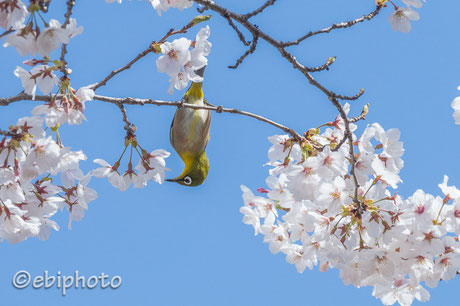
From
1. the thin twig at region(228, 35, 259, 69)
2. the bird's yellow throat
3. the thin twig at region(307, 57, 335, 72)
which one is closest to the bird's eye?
the bird's yellow throat

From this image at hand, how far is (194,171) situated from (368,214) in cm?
499

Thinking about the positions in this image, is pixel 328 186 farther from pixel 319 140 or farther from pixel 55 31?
pixel 55 31

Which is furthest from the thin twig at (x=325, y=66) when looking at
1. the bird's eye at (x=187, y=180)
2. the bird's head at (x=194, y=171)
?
the bird's eye at (x=187, y=180)

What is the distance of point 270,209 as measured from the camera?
556 centimetres

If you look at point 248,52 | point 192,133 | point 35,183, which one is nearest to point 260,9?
point 248,52

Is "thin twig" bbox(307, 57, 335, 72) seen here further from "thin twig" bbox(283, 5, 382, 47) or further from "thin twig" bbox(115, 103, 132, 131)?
"thin twig" bbox(115, 103, 132, 131)


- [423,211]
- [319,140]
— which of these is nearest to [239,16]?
[319,140]

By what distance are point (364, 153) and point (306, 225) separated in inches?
27.2

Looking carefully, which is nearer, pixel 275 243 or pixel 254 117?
pixel 254 117

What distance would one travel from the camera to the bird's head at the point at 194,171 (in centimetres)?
875

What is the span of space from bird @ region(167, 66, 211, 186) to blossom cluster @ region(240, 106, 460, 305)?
2.56m

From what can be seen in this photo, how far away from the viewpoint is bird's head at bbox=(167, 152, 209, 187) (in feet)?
28.7

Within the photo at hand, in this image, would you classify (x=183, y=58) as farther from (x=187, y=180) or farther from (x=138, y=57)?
(x=187, y=180)

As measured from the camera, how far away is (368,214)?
13.7 ft
